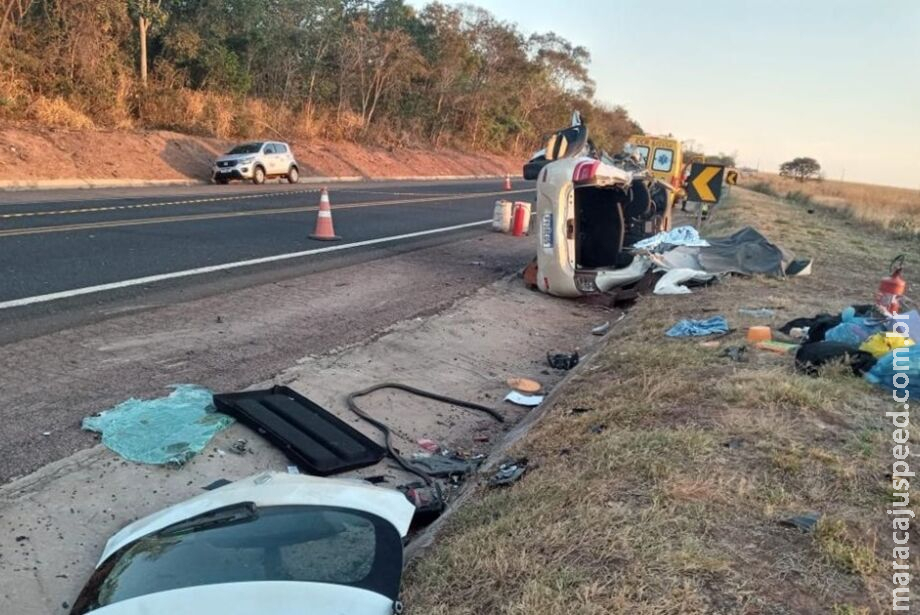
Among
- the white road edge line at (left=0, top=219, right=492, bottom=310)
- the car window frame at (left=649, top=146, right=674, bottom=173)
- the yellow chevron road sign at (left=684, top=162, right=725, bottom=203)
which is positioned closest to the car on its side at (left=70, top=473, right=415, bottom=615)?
the white road edge line at (left=0, top=219, right=492, bottom=310)

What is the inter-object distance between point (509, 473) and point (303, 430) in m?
1.43

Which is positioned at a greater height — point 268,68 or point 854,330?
point 268,68

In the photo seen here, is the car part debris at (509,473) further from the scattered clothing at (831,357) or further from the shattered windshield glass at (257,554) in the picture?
the scattered clothing at (831,357)

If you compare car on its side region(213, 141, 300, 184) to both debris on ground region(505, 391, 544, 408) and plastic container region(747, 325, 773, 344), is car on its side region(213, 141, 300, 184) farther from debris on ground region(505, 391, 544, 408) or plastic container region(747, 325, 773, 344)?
plastic container region(747, 325, 773, 344)

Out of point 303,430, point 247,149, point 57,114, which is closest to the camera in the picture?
point 303,430

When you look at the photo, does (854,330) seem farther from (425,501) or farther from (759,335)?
(425,501)

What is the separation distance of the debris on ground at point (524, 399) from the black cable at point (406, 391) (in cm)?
29

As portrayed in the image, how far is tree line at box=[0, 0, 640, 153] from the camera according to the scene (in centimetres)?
2283

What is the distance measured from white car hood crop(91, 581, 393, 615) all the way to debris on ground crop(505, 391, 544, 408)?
3.42m

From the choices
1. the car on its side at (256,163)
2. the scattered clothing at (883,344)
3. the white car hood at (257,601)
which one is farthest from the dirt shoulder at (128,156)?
the scattered clothing at (883,344)

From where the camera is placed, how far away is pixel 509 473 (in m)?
3.95

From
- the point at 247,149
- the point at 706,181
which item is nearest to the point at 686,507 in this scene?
the point at 706,181

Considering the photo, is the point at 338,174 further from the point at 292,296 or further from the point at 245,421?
the point at 245,421

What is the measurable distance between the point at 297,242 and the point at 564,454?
26.8 ft
